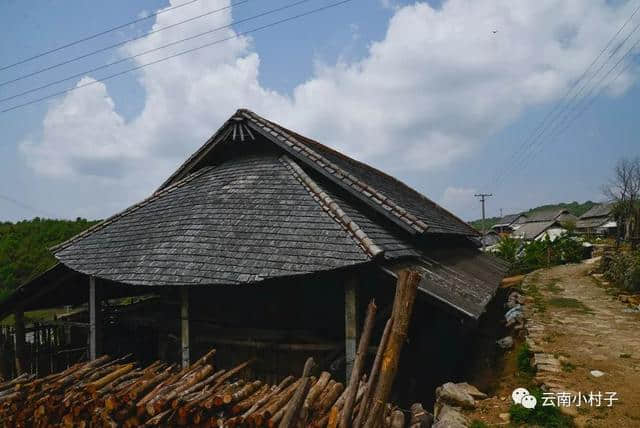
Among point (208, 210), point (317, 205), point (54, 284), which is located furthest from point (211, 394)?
point (54, 284)

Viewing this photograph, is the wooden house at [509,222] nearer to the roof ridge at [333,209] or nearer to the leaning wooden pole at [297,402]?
the roof ridge at [333,209]

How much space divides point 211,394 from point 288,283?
285cm

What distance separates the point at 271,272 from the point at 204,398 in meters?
2.01

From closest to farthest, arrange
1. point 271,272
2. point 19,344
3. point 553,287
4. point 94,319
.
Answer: point 271,272, point 94,319, point 19,344, point 553,287

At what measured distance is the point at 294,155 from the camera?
9.07 metres

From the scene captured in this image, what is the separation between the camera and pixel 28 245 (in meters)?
24.9

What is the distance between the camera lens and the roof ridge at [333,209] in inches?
234

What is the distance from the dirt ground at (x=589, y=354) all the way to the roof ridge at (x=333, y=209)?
2638mm

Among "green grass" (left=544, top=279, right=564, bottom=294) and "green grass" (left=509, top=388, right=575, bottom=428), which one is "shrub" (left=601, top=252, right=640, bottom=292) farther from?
"green grass" (left=509, top=388, right=575, bottom=428)

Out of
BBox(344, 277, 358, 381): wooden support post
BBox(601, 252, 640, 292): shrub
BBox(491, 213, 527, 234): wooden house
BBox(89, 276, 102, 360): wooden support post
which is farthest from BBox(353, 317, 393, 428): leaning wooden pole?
BBox(491, 213, 527, 234): wooden house

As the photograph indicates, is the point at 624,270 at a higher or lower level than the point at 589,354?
higher

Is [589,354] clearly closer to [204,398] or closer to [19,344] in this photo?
Result: [204,398]

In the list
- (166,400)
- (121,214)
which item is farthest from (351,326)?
Answer: (121,214)

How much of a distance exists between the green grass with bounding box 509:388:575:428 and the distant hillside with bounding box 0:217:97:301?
25.0 meters
